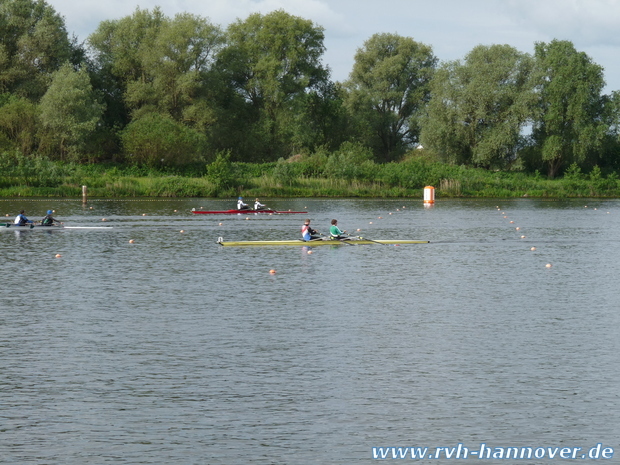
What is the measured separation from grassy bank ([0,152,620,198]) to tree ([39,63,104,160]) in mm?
2831

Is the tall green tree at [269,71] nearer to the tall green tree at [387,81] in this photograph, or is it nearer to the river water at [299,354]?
the tall green tree at [387,81]

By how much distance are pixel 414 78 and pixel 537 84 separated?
2187 cm

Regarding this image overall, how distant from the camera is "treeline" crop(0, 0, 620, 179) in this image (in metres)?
85.8

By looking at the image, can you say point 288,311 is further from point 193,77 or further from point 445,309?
point 193,77

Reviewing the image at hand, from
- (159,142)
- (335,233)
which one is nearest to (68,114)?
(159,142)

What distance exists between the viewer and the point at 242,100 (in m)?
99.2

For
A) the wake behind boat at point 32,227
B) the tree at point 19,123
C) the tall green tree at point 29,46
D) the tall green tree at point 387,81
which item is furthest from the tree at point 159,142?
the wake behind boat at point 32,227

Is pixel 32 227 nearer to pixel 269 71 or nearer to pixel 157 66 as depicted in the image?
pixel 157 66

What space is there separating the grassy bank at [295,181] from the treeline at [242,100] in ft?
3.05

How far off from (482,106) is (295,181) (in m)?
21.3

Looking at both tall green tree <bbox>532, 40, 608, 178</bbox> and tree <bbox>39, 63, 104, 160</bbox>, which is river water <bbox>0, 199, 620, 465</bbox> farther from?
tall green tree <bbox>532, 40, 608, 178</bbox>

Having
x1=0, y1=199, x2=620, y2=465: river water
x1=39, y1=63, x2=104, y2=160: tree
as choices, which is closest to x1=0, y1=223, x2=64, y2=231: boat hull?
x1=0, y1=199, x2=620, y2=465: river water

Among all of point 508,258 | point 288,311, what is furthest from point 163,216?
point 288,311

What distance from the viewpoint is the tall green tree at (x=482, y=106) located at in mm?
89250
